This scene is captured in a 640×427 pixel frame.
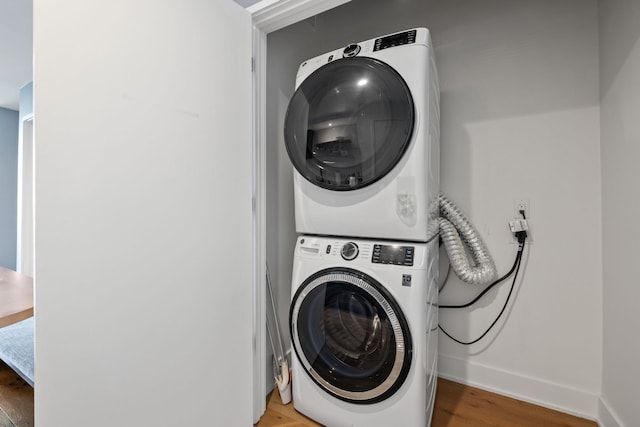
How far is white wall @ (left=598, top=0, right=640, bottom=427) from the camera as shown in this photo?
44.3 inches

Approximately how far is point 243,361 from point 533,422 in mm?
1492

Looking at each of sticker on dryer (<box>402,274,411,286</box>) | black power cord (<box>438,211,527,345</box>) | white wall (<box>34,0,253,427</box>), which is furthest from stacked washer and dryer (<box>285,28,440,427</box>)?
black power cord (<box>438,211,527,345</box>)

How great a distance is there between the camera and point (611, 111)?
1.31 m

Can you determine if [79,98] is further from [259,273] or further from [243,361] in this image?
[243,361]

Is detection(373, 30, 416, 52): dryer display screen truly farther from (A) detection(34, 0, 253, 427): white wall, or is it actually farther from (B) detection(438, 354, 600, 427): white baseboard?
(B) detection(438, 354, 600, 427): white baseboard

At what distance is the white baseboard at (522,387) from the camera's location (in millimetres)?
1477

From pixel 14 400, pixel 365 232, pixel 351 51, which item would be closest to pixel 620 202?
pixel 365 232

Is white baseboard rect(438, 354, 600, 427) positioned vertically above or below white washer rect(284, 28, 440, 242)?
below

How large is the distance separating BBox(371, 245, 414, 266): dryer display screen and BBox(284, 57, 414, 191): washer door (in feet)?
0.98

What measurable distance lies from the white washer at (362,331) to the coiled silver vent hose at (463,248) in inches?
15.5

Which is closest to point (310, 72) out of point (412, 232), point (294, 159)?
point (294, 159)

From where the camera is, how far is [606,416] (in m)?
1.35

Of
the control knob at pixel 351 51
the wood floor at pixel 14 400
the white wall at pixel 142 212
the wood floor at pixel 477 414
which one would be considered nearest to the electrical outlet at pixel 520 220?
the wood floor at pixel 477 414

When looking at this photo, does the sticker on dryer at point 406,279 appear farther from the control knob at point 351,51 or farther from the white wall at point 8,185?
the white wall at point 8,185
